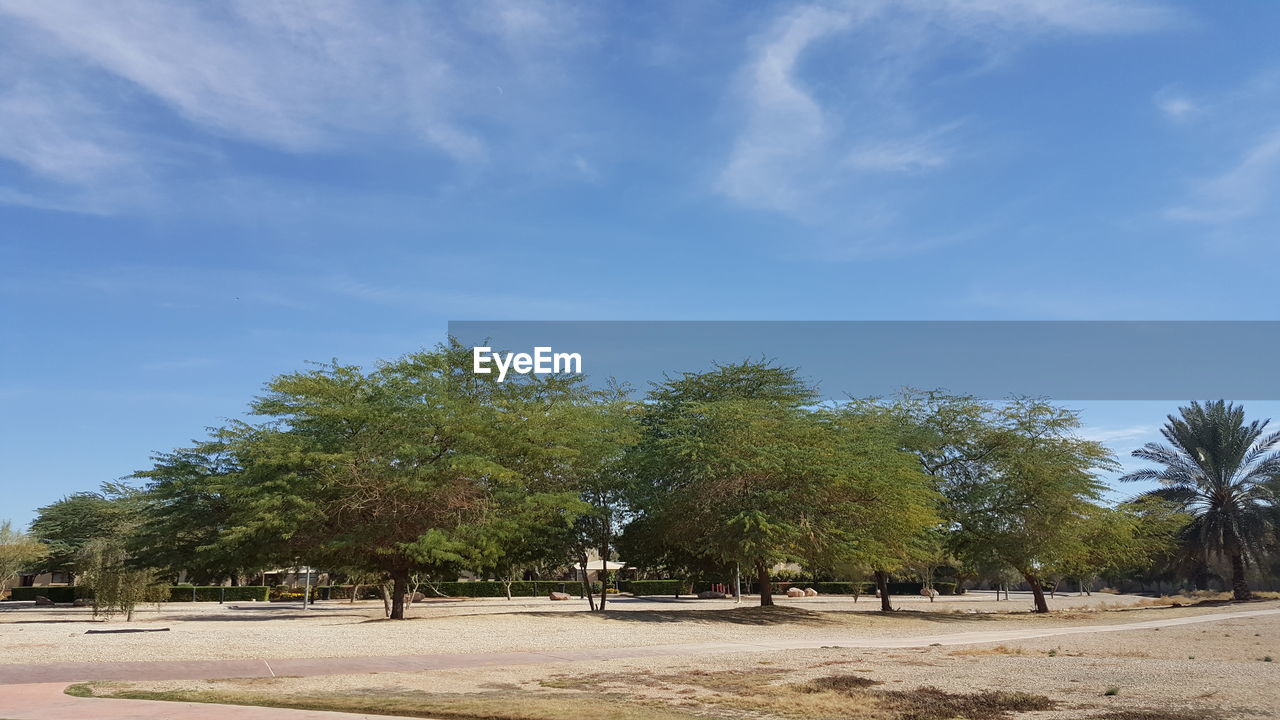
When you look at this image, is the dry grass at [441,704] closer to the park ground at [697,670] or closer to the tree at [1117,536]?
the park ground at [697,670]

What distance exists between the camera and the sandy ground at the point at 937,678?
1268 centimetres

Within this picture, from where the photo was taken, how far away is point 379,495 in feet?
109

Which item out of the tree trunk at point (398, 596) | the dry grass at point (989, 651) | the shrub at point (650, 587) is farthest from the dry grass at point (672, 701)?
the shrub at point (650, 587)

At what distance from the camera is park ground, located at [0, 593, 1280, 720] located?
12.3 meters

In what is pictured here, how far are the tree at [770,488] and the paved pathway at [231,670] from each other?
8.20 meters

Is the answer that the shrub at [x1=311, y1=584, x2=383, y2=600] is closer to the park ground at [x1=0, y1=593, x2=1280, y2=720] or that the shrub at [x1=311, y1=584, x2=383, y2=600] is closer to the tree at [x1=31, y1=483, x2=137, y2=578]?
the tree at [x1=31, y1=483, x2=137, y2=578]

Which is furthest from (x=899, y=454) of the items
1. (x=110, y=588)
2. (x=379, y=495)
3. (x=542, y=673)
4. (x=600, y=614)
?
(x=110, y=588)

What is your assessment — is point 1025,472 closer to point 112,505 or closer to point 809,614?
point 809,614

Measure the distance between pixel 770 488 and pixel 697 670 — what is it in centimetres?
1983

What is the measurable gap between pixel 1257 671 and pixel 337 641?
19.5m

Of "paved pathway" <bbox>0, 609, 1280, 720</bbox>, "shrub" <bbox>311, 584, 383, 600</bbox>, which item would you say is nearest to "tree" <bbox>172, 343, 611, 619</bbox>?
"paved pathway" <bbox>0, 609, 1280, 720</bbox>

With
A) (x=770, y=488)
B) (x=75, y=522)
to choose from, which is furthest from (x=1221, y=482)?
(x=75, y=522)

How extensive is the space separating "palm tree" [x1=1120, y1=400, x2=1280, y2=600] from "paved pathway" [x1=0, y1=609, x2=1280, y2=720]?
3347 centimetres

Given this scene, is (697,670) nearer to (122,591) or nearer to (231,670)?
(231,670)
